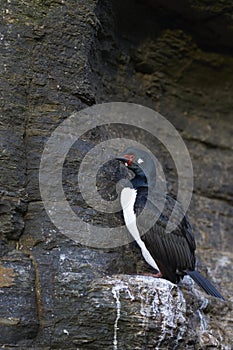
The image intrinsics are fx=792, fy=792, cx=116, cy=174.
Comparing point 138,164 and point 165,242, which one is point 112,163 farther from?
point 165,242

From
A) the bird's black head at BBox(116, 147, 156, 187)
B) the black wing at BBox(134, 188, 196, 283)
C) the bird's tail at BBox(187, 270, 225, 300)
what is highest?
the bird's black head at BBox(116, 147, 156, 187)

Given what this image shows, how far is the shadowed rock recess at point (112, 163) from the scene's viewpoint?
19.2ft

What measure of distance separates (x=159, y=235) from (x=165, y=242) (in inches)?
3.0

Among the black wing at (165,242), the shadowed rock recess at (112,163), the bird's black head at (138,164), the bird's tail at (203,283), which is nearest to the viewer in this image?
the shadowed rock recess at (112,163)

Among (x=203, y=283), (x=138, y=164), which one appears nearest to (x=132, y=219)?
(x=138, y=164)

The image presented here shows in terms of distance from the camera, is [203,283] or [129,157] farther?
[129,157]

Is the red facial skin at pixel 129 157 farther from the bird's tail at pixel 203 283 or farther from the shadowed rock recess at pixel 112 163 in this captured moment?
the bird's tail at pixel 203 283

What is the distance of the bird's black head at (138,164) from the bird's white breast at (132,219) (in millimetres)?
158

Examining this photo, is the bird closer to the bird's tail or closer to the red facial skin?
the bird's tail

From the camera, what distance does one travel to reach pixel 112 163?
22.3ft

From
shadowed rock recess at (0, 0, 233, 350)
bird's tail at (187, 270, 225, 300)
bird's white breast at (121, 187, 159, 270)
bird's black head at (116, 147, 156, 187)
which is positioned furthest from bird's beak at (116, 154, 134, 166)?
bird's tail at (187, 270, 225, 300)

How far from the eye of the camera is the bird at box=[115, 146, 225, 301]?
251 inches

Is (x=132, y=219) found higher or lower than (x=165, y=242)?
higher

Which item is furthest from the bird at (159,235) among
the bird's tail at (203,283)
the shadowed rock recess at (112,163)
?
the shadowed rock recess at (112,163)
